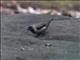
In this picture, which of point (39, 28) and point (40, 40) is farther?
point (39, 28)

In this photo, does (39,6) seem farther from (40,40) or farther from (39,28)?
(40,40)

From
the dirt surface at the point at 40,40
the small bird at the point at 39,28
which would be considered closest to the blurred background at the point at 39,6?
the dirt surface at the point at 40,40

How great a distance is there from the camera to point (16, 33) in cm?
188

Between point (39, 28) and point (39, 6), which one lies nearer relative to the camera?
point (39, 28)

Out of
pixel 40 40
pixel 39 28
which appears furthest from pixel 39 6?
pixel 40 40

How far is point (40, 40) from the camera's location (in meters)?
1.79

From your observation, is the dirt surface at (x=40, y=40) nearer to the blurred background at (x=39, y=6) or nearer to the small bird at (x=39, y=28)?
the small bird at (x=39, y=28)

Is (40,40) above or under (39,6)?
above

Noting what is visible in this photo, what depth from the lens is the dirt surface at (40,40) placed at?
5.29 feet

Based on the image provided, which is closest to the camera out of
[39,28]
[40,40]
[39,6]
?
[40,40]

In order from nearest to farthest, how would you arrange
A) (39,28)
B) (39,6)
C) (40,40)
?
(40,40)
(39,28)
(39,6)

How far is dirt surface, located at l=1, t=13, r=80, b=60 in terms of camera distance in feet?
5.29

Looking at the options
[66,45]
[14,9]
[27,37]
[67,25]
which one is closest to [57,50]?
[66,45]

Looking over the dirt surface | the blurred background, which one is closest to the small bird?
the dirt surface
